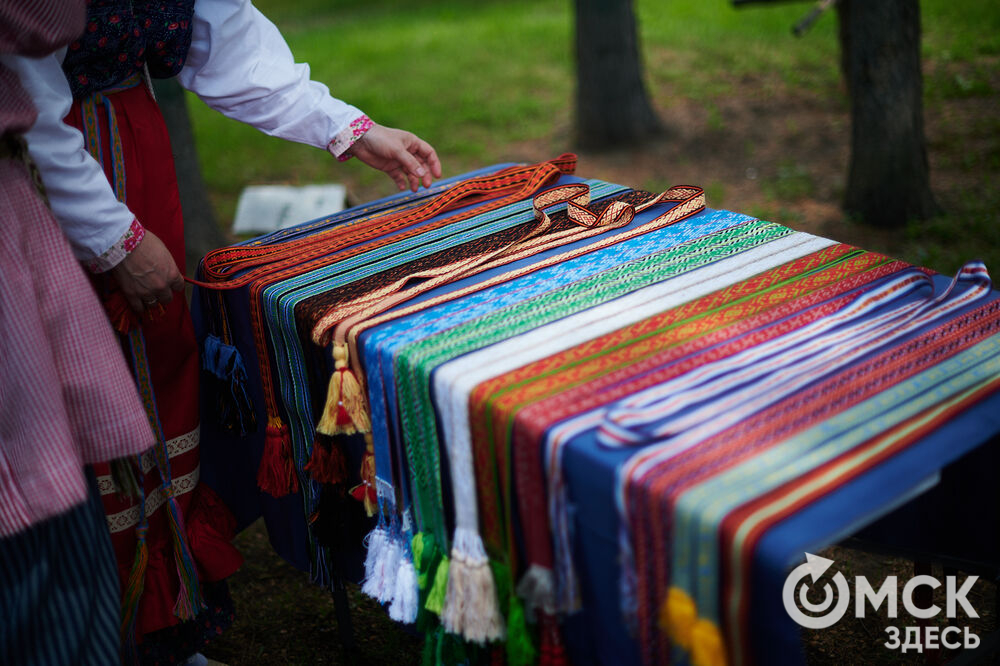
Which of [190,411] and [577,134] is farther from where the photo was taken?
[577,134]

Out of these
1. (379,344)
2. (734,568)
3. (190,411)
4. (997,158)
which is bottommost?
(997,158)

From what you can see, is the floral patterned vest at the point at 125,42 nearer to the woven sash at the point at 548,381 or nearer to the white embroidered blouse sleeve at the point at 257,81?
the white embroidered blouse sleeve at the point at 257,81

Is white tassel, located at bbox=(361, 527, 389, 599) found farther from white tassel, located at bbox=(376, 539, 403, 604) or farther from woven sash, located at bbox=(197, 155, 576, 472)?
woven sash, located at bbox=(197, 155, 576, 472)

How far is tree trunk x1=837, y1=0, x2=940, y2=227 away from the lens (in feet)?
13.4

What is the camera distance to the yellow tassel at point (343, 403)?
144 cm

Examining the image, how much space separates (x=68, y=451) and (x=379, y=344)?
1.60 feet

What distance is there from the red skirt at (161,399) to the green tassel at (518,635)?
92 cm

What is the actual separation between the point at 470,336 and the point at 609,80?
190 inches

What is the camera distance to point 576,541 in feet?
3.92

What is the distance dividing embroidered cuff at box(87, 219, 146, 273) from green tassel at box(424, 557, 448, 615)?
787 millimetres

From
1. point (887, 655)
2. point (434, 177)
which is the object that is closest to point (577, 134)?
point (434, 177)

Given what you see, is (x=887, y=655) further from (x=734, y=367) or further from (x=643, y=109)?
(x=643, y=109)

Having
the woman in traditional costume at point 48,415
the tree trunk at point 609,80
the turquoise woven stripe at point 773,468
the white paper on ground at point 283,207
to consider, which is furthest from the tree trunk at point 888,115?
the woman in traditional costume at point 48,415

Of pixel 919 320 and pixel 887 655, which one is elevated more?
pixel 919 320
